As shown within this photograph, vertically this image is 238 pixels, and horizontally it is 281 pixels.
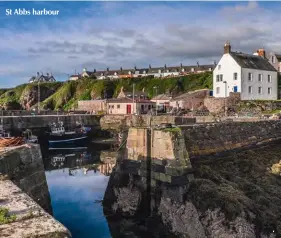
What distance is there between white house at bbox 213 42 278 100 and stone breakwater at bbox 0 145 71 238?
34.3 m

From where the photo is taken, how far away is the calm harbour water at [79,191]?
15.7 metres

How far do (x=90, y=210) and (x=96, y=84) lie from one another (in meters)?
79.8

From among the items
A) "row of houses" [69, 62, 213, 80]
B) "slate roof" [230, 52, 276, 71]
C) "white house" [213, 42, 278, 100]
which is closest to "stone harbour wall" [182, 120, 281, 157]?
"white house" [213, 42, 278, 100]

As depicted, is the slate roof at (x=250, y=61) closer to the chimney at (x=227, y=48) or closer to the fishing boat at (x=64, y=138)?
the chimney at (x=227, y=48)

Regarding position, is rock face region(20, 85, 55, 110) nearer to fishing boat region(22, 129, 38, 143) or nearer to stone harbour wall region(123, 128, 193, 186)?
fishing boat region(22, 129, 38, 143)

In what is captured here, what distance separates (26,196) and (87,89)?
295 ft

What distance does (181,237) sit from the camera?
13.3 metres

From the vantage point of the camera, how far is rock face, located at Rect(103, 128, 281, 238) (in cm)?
1280

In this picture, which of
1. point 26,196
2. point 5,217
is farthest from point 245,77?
point 5,217

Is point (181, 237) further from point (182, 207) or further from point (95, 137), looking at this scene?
point (95, 137)

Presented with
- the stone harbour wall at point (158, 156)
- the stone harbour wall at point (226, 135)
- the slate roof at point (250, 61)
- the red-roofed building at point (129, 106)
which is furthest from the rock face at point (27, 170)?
the red-roofed building at point (129, 106)

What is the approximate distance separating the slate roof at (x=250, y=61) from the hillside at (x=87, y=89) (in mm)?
23591

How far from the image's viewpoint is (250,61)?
1841 inches

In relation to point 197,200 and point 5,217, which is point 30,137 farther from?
point 5,217
